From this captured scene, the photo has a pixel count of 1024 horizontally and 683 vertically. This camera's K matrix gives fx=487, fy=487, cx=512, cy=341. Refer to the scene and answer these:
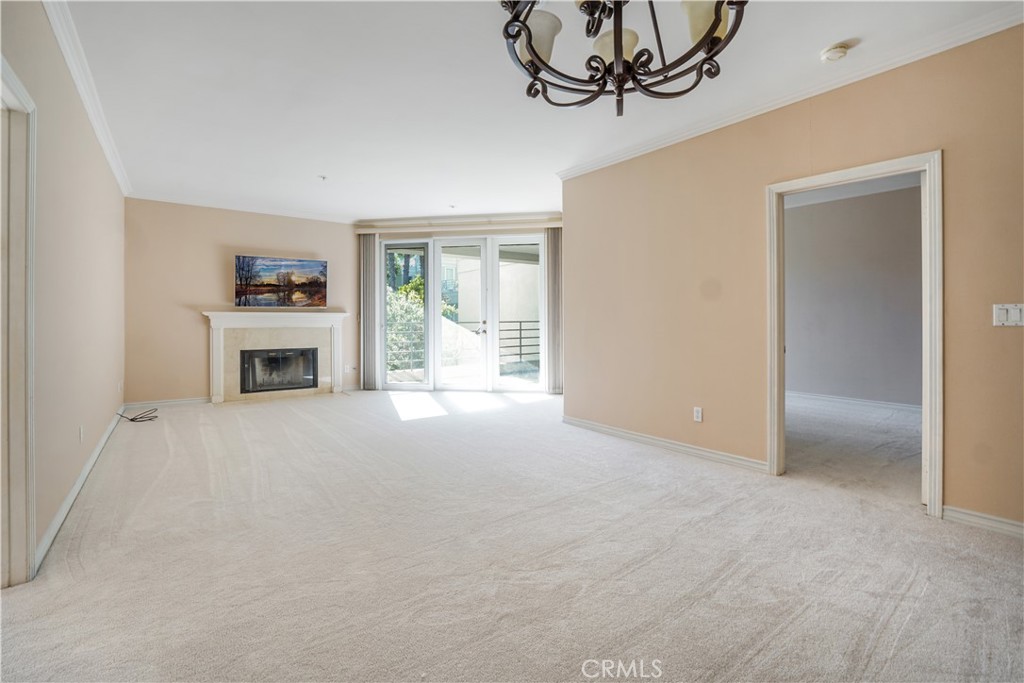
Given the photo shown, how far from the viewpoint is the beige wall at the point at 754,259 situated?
8.22 ft

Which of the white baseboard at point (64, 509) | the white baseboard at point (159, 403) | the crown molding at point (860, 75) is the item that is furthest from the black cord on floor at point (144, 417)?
the crown molding at point (860, 75)

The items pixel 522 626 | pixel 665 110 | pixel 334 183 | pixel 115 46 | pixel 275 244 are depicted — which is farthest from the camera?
pixel 275 244

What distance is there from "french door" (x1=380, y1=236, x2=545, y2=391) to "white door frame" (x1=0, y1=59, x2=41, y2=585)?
5553 millimetres

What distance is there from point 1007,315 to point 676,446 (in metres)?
2.19

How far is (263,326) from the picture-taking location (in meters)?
6.80

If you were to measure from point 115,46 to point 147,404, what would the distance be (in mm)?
4675

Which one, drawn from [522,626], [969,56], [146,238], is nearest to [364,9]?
[522,626]

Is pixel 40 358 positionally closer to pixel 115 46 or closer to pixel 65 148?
pixel 65 148

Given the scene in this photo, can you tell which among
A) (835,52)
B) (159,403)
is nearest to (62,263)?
(159,403)

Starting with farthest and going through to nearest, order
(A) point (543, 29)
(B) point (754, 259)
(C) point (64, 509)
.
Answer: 1. (B) point (754, 259)
2. (C) point (64, 509)
3. (A) point (543, 29)

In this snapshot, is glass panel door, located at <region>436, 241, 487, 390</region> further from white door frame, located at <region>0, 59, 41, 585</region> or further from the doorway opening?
white door frame, located at <region>0, 59, 41, 585</region>

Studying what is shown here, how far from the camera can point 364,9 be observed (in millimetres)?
2445

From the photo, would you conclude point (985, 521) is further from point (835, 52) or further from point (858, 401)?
point (858, 401)

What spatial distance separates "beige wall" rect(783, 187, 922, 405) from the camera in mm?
5906
